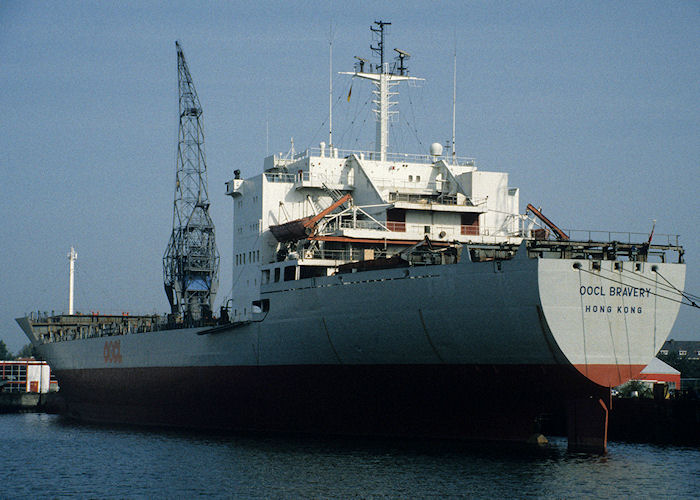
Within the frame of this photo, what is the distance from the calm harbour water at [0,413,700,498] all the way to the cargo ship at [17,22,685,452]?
1486 mm

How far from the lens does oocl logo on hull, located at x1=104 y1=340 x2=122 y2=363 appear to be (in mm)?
47125

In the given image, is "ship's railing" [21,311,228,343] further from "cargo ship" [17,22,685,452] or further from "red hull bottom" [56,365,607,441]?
"red hull bottom" [56,365,607,441]

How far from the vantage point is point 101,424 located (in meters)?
47.9

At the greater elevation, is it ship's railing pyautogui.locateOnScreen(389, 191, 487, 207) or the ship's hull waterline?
ship's railing pyautogui.locateOnScreen(389, 191, 487, 207)

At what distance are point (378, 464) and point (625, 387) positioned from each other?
21.2m

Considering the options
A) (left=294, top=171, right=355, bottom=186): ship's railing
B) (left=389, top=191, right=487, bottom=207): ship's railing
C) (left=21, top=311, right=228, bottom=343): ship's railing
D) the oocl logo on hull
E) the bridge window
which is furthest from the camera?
(left=21, top=311, right=228, bottom=343): ship's railing

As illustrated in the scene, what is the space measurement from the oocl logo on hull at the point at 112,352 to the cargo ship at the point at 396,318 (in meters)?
0.18

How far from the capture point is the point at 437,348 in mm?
29891

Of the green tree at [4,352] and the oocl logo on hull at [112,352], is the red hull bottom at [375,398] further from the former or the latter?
the green tree at [4,352]

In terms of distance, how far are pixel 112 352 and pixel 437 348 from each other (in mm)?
23063

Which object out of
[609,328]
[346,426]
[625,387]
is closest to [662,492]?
[609,328]

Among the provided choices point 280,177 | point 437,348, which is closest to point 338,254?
point 280,177

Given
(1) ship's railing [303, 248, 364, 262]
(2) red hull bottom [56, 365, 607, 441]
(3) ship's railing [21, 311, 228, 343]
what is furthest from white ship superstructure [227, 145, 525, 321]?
(3) ship's railing [21, 311, 228, 343]

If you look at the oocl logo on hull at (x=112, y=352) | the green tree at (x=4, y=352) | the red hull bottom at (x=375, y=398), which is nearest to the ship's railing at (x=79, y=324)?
the oocl logo on hull at (x=112, y=352)
